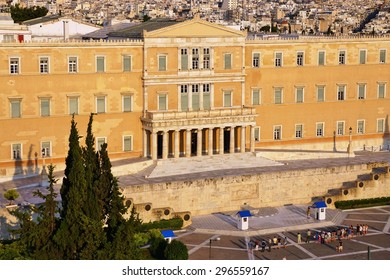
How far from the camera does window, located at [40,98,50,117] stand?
56.2 metres

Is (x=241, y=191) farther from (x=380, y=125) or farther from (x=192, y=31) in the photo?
(x=380, y=125)

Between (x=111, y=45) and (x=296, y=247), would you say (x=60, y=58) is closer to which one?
(x=111, y=45)

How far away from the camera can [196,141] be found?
198 ft

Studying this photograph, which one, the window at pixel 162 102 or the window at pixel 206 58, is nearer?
the window at pixel 162 102

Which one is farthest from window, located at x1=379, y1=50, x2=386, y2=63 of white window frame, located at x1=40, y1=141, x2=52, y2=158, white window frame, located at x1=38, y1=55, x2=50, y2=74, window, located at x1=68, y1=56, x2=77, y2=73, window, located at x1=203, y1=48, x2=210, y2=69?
white window frame, located at x1=40, y1=141, x2=52, y2=158

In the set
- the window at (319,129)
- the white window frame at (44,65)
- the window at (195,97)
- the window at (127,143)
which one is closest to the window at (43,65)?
the white window frame at (44,65)

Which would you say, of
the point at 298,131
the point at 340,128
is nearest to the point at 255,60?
the point at 298,131

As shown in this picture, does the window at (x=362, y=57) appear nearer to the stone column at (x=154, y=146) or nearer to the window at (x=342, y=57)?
the window at (x=342, y=57)

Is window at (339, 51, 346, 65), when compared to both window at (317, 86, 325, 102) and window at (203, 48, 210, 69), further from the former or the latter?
window at (203, 48, 210, 69)

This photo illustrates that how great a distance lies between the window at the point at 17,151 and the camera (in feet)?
182

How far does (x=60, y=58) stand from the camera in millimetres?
56375

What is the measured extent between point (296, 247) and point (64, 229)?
53.7 ft

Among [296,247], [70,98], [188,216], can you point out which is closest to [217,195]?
[188,216]

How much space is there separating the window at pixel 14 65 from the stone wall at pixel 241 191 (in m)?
11.3
